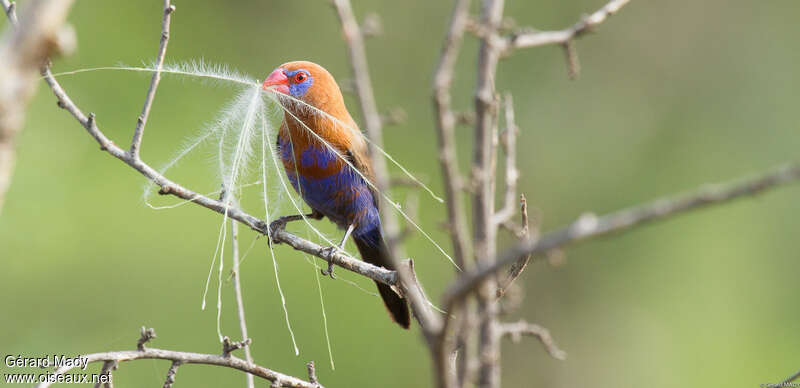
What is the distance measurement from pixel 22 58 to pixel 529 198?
9.96 metres

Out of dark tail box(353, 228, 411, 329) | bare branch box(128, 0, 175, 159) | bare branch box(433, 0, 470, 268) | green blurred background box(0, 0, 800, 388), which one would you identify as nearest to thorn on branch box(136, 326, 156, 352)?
bare branch box(128, 0, 175, 159)

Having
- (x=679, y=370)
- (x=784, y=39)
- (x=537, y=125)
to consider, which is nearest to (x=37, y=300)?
(x=537, y=125)

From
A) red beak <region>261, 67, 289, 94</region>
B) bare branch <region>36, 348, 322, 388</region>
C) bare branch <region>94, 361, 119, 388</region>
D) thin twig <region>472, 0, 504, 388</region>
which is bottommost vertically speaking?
thin twig <region>472, 0, 504, 388</region>

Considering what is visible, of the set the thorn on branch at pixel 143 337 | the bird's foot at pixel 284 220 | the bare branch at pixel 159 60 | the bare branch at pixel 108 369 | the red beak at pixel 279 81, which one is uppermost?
the red beak at pixel 279 81

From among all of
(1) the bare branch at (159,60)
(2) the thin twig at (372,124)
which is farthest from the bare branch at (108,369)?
(2) the thin twig at (372,124)

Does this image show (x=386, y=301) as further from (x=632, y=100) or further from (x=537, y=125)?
(x=632, y=100)

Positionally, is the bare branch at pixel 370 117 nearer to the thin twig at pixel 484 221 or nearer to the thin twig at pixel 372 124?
the thin twig at pixel 372 124

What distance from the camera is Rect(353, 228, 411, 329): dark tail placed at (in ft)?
15.7

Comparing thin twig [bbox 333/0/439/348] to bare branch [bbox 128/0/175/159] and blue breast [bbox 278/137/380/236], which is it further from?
blue breast [bbox 278/137/380/236]

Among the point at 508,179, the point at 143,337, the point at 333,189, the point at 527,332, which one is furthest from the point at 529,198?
the point at 143,337

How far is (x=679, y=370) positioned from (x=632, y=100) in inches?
128

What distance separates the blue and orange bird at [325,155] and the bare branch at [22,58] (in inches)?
116

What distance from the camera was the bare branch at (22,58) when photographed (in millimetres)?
1062

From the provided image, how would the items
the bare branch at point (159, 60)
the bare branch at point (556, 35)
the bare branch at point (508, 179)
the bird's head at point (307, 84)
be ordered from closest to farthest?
the bare branch at point (556, 35), the bare branch at point (508, 179), the bare branch at point (159, 60), the bird's head at point (307, 84)
